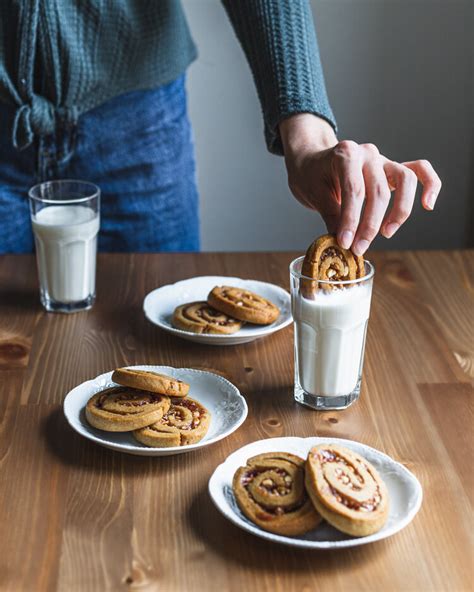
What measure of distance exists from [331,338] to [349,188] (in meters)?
0.19

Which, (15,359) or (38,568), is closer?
(38,568)

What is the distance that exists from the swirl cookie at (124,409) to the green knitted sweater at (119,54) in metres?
0.57

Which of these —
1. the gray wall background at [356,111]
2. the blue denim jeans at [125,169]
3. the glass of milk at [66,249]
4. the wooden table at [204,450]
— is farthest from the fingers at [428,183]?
the gray wall background at [356,111]

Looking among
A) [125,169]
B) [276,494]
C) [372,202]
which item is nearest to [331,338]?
[372,202]

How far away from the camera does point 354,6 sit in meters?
2.56

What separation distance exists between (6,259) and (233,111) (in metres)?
1.22

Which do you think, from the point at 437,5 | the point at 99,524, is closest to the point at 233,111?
the point at 437,5

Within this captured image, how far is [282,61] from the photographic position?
4.76ft

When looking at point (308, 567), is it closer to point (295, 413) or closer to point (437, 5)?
point (295, 413)

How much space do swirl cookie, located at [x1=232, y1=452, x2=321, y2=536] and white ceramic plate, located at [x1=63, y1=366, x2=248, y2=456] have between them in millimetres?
91

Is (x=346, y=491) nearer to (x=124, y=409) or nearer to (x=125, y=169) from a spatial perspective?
(x=124, y=409)

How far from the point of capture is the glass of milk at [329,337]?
1075 mm

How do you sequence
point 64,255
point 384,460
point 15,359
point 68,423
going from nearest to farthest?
point 384,460
point 68,423
point 15,359
point 64,255

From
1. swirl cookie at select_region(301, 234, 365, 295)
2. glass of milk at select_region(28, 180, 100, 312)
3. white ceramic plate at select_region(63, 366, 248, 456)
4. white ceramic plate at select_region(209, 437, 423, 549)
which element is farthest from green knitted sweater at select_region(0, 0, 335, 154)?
white ceramic plate at select_region(209, 437, 423, 549)
